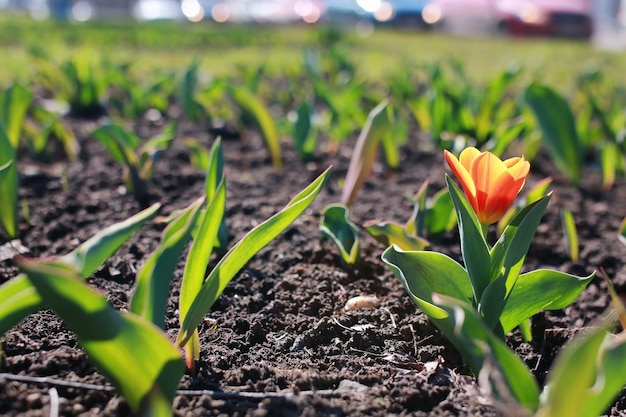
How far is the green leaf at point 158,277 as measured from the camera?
1.07m

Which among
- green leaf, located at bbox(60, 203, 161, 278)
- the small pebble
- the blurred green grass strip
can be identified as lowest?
the small pebble

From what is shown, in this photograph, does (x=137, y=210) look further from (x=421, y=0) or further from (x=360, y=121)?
(x=421, y=0)

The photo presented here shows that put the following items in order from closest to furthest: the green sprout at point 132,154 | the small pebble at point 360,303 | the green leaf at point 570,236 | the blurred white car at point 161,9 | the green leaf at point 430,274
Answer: the green leaf at point 430,274 < the small pebble at point 360,303 < the green leaf at point 570,236 < the green sprout at point 132,154 < the blurred white car at point 161,9

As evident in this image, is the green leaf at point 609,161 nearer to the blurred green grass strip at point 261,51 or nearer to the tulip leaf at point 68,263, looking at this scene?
the tulip leaf at point 68,263

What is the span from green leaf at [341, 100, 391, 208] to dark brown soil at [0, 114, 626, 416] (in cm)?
14

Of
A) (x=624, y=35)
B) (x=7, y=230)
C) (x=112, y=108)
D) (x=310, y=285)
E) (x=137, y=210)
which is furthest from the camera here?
(x=624, y=35)

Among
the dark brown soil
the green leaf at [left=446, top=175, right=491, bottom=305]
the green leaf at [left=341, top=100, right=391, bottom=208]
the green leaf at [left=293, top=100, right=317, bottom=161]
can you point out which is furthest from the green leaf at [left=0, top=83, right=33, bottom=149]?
the green leaf at [left=446, top=175, right=491, bottom=305]

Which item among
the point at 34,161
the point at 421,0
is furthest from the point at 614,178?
the point at 421,0

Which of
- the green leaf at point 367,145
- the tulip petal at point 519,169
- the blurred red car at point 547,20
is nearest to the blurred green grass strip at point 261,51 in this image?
the blurred red car at point 547,20

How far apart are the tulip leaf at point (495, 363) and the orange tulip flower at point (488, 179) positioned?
9.6 inches

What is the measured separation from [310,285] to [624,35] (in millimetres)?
16320

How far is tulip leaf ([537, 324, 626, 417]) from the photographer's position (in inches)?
33.9

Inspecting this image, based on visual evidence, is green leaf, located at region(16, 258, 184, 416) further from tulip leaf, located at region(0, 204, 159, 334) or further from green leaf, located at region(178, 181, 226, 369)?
green leaf, located at region(178, 181, 226, 369)

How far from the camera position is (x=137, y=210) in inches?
89.6
